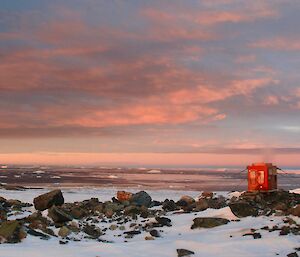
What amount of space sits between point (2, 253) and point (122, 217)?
9462 mm

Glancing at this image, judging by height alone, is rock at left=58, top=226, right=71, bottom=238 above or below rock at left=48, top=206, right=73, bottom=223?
below

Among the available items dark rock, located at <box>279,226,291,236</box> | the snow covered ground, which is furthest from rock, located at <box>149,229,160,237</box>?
dark rock, located at <box>279,226,291,236</box>

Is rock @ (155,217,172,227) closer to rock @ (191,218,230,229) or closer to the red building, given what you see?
rock @ (191,218,230,229)

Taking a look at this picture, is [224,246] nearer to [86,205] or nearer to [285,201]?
[285,201]

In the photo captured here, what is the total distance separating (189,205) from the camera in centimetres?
2289

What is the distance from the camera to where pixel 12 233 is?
1418cm

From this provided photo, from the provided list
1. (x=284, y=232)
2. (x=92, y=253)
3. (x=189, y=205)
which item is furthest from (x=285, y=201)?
(x=92, y=253)

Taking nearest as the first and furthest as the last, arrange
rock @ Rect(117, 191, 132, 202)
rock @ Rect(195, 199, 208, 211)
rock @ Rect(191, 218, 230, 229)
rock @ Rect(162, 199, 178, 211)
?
rock @ Rect(191, 218, 230, 229), rock @ Rect(195, 199, 208, 211), rock @ Rect(162, 199, 178, 211), rock @ Rect(117, 191, 132, 202)

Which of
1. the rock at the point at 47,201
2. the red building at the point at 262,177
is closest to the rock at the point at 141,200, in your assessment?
the rock at the point at 47,201

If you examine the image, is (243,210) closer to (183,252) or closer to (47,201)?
(183,252)

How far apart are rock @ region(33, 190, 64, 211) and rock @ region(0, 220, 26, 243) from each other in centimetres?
784

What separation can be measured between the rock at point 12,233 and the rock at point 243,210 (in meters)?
8.29

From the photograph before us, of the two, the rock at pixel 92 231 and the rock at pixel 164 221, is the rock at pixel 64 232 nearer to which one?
the rock at pixel 92 231

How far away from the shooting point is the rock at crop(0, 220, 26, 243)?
13906 millimetres
